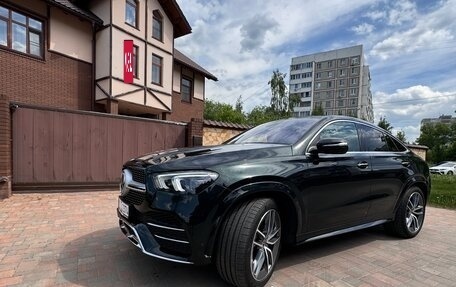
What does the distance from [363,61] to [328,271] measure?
92.9m

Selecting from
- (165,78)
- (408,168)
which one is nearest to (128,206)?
(408,168)

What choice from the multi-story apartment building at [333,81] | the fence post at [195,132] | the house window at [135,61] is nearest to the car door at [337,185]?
the fence post at [195,132]

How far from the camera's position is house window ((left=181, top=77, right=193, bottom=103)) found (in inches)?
720

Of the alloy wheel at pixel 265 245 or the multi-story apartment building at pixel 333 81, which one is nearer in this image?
the alloy wheel at pixel 265 245

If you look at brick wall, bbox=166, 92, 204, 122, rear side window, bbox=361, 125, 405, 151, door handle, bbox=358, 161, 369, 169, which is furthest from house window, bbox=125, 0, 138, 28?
door handle, bbox=358, 161, 369, 169

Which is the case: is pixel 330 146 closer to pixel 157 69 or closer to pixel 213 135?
pixel 213 135

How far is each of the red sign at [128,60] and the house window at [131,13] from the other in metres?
1.09

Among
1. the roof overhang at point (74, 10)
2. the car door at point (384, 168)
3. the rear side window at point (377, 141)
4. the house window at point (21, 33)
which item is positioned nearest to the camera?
the car door at point (384, 168)

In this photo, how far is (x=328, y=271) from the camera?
2.98 metres

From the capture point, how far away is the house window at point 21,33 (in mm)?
10094

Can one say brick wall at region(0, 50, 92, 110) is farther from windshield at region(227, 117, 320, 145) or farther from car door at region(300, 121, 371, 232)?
car door at region(300, 121, 371, 232)

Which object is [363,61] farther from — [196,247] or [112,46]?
[196,247]

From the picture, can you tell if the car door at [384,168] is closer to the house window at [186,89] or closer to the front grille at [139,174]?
the front grille at [139,174]

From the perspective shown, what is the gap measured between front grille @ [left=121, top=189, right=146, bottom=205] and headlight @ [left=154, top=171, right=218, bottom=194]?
208 millimetres
